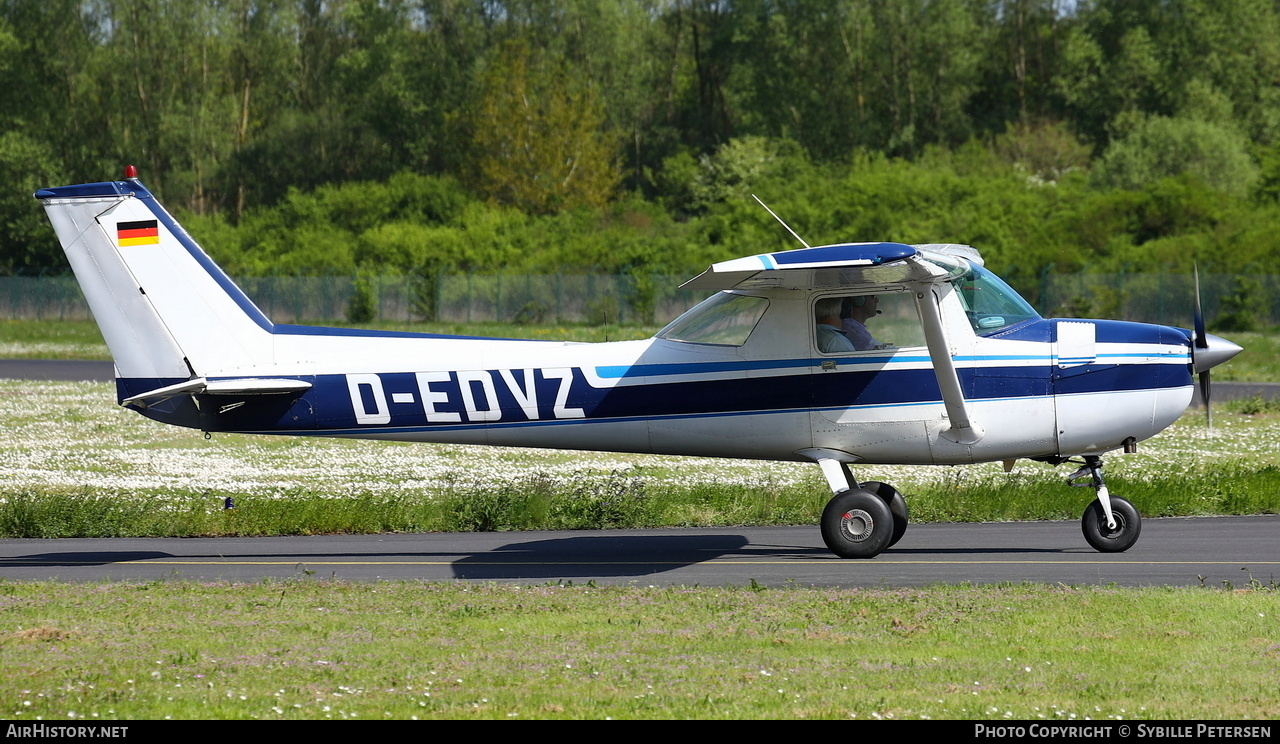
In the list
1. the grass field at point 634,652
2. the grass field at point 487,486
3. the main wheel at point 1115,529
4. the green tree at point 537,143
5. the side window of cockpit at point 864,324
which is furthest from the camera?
the green tree at point 537,143

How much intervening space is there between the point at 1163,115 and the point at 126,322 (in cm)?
6556

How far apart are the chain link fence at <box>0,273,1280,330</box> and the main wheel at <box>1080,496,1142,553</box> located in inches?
1219

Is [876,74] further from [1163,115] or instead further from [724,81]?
[1163,115]

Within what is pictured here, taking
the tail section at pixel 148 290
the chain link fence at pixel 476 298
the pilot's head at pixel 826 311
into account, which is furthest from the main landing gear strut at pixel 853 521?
the chain link fence at pixel 476 298

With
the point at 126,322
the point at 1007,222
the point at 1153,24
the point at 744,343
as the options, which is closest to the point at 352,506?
the point at 126,322

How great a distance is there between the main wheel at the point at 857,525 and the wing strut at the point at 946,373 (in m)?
0.91

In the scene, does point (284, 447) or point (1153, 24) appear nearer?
point (284, 447)

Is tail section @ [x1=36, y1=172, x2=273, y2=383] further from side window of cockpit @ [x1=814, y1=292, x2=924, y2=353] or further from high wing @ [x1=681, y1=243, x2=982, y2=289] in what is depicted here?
side window of cockpit @ [x1=814, y1=292, x2=924, y2=353]

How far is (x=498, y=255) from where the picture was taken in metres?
63.2

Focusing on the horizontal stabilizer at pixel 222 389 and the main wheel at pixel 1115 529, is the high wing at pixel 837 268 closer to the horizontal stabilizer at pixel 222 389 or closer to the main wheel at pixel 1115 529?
the main wheel at pixel 1115 529

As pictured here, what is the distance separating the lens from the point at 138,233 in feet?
39.7

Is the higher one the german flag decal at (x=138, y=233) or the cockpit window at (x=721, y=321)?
the german flag decal at (x=138, y=233)

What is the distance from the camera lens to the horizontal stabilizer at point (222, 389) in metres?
11.9

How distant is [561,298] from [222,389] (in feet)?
138
